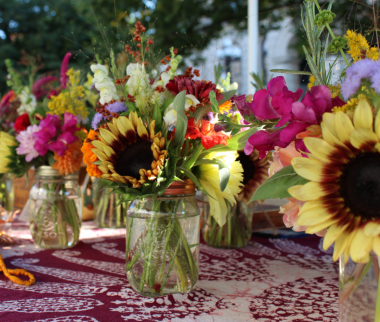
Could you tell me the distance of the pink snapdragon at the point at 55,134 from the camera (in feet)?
2.63

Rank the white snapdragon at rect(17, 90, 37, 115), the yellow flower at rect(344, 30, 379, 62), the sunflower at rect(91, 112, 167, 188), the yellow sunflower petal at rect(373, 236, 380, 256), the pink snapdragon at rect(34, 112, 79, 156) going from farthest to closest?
the white snapdragon at rect(17, 90, 37, 115) → the pink snapdragon at rect(34, 112, 79, 156) → the sunflower at rect(91, 112, 167, 188) → the yellow flower at rect(344, 30, 379, 62) → the yellow sunflower petal at rect(373, 236, 380, 256)

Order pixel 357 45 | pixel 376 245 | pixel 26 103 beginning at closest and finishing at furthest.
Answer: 1. pixel 376 245
2. pixel 357 45
3. pixel 26 103

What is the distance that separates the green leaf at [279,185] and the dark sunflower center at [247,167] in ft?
1.40

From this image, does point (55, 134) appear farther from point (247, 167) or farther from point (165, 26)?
point (165, 26)

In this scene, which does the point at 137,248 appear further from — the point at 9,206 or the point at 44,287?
the point at 9,206

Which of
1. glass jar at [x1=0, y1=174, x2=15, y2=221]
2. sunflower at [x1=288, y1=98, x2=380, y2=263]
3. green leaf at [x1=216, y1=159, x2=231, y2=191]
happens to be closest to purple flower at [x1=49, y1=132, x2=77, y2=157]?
glass jar at [x1=0, y1=174, x2=15, y2=221]

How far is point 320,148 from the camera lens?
335mm

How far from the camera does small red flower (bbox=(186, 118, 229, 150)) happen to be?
52cm

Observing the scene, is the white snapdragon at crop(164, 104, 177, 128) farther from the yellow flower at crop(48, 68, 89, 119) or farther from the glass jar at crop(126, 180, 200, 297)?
the yellow flower at crop(48, 68, 89, 119)

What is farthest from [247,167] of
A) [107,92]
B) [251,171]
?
[107,92]

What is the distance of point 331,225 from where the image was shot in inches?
13.3

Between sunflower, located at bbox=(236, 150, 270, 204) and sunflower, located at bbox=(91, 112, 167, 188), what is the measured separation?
1.16 ft

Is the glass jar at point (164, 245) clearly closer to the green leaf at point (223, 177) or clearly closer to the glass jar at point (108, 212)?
the green leaf at point (223, 177)

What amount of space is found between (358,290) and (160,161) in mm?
273
